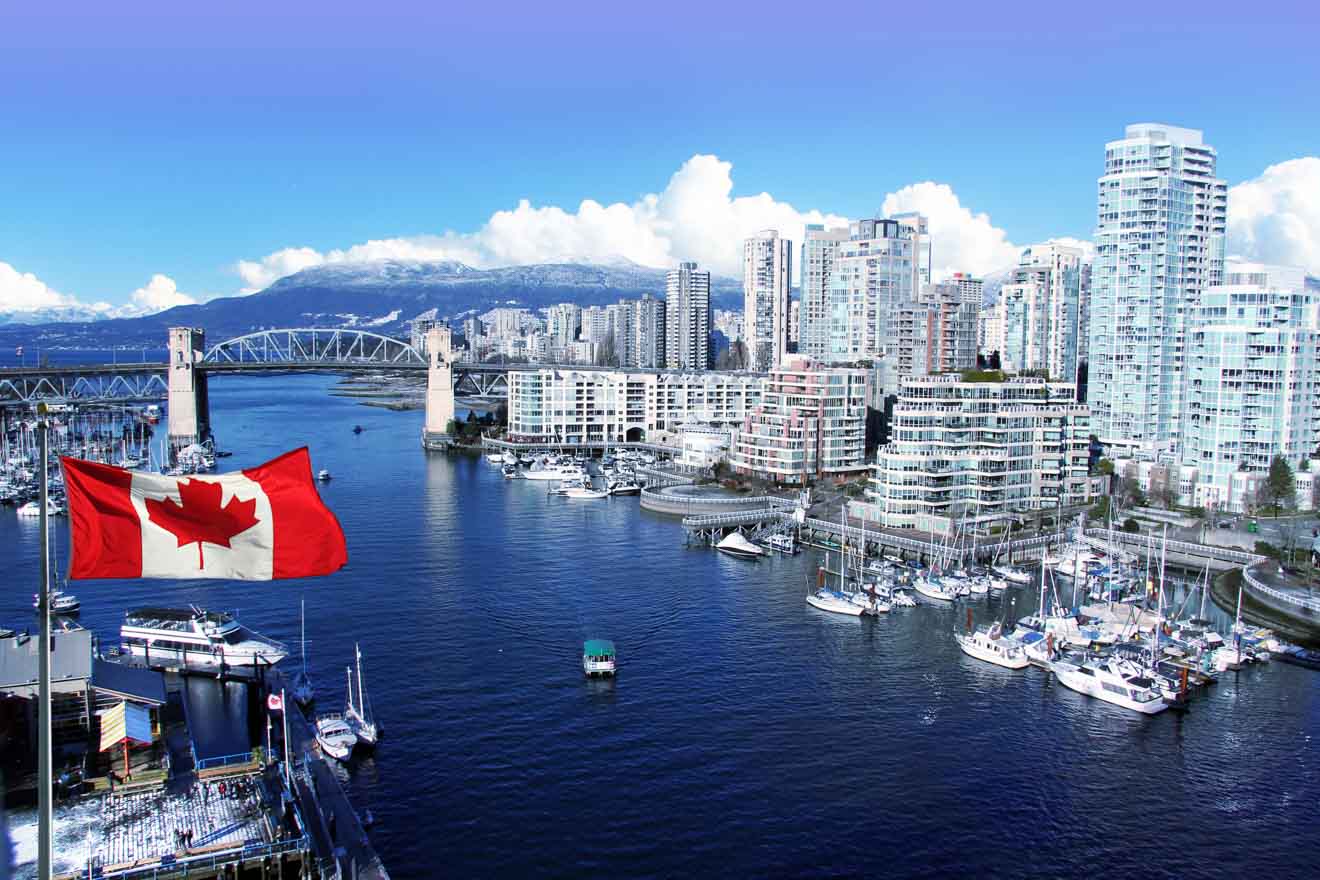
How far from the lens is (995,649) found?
19094 millimetres

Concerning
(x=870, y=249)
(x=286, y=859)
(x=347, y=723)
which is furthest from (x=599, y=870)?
(x=870, y=249)

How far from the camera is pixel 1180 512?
3077 centimetres

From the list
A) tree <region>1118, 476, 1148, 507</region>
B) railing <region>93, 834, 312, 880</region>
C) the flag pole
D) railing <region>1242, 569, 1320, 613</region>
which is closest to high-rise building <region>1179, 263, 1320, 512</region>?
tree <region>1118, 476, 1148, 507</region>

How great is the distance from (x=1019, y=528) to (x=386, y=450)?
31.1 m

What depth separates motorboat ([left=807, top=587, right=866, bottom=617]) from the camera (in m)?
22.0

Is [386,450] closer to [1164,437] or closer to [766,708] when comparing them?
[1164,437]

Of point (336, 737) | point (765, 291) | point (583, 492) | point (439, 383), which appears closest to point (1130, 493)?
point (583, 492)

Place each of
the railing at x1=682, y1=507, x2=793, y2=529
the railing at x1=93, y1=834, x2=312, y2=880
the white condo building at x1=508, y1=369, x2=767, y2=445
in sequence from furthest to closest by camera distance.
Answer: the white condo building at x1=508, y1=369, x2=767, y2=445 < the railing at x1=682, y1=507, x2=793, y2=529 < the railing at x1=93, y1=834, x2=312, y2=880

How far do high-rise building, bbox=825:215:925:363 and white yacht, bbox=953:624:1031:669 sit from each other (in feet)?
105

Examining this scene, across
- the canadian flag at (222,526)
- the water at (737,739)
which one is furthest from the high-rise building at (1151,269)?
the canadian flag at (222,526)

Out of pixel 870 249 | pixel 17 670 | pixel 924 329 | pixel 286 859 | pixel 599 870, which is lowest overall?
pixel 599 870

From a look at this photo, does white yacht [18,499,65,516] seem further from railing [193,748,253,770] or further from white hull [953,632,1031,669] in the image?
white hull [953,632,1031,669]

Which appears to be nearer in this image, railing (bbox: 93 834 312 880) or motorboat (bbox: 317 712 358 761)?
railing (bbox: 93 834 312 880)

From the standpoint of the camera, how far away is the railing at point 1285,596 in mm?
21000
